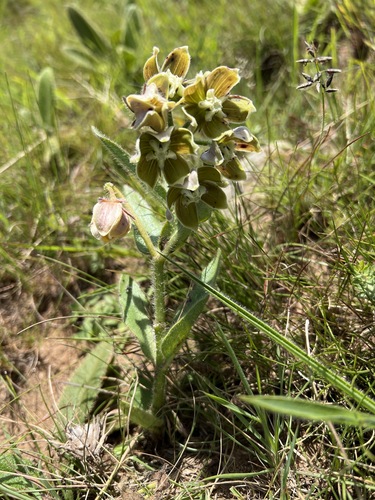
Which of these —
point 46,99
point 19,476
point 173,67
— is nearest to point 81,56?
point 46,99

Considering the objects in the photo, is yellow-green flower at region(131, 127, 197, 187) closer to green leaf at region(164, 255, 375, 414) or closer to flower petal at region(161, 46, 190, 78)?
flower petal at region(161, 46, 190, 78)

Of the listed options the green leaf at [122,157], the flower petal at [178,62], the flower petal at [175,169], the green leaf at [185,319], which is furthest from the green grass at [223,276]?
the flower petal at [178,62]

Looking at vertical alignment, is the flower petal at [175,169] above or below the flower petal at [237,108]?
below

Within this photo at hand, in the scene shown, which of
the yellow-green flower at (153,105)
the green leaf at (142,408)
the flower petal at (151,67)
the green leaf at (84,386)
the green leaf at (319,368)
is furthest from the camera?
the green leaf at (84,386)

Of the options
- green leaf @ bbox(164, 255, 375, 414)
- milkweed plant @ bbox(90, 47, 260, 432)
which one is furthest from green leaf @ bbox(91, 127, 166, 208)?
green leaf @ bbox(164, 255, 375, 414)

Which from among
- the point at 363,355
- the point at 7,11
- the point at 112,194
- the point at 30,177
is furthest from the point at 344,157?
the point at 7,11

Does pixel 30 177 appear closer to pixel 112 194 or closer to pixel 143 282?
pixel 143 282

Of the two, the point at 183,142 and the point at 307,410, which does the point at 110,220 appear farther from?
the point at 307,410

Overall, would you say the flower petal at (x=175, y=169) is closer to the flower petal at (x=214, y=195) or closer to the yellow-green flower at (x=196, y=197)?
the yellow-green flower at (x=196, y=197)
